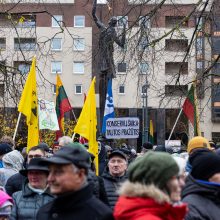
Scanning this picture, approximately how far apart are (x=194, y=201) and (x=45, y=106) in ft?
30.0

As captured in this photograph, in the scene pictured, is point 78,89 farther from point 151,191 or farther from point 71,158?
point 151,191

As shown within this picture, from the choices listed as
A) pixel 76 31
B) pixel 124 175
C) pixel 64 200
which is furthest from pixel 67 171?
pixel 76 31

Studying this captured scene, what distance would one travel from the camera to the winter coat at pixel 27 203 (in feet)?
16.9

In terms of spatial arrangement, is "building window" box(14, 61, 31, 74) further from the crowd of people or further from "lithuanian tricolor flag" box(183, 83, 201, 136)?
the crowd of people

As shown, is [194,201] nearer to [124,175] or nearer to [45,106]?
[124,175]

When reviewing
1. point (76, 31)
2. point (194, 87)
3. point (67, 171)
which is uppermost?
point (76, 31)

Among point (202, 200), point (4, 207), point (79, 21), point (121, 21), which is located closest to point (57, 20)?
point (121, 21)

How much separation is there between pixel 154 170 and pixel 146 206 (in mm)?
223

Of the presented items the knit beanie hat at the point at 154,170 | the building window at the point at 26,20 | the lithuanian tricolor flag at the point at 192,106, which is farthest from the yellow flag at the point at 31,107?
the knit beanie hat at the point at 154,170

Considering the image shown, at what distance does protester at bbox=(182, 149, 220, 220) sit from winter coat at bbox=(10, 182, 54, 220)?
142 cm

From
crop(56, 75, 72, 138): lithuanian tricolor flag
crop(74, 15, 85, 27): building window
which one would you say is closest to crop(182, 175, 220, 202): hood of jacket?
crop(56, 75, 72, 138): lithuanian tricolor flag

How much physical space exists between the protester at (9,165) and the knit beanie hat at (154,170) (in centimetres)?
446

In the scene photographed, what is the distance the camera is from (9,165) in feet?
25.4

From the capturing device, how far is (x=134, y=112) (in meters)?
56.1
